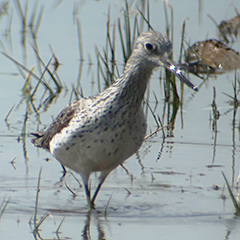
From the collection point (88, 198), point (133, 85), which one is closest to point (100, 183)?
point (88, 198)

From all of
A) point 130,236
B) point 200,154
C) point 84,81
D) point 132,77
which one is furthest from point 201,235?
point 84,81

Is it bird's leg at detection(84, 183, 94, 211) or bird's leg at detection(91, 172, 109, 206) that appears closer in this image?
bird's leg at detection(84, 183, 94, 211)

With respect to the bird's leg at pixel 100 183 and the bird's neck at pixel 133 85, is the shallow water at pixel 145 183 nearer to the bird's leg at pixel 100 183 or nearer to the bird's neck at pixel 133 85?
the bird's leg at pixel 100 183

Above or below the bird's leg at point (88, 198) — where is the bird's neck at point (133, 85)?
above

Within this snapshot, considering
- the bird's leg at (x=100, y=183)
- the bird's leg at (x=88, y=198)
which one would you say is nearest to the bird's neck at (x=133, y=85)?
the bird's leg at (x=100, y=183)

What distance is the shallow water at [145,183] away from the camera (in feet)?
16.9

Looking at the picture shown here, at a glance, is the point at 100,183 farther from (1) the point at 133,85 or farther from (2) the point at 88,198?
(1) the point at 133,85

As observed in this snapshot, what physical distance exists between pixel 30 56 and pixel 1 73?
86 centimetres

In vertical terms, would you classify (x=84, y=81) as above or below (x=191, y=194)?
above

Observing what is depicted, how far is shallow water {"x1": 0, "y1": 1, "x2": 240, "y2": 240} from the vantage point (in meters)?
5.15

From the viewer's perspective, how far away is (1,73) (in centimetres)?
959

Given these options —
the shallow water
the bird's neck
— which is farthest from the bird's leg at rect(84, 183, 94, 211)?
the bird's neck

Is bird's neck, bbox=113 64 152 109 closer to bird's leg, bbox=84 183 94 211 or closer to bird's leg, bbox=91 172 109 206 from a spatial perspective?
bird's leg, bbox=91 172 109 206

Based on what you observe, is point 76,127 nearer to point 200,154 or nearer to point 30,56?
point 200,154
